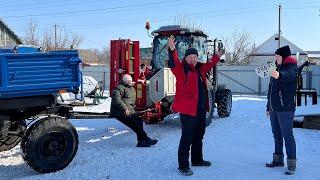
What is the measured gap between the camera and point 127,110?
7.97 metres

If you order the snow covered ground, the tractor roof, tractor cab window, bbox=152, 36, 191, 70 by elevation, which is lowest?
the snow covered ground

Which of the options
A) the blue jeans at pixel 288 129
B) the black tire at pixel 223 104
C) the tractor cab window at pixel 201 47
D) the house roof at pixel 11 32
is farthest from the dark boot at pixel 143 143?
the house roof at pixel 11 32

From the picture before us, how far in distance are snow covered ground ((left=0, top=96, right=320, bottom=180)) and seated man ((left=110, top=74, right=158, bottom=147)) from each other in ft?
0.75

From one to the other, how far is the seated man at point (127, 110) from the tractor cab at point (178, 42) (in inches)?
112

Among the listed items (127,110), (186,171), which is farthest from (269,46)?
(186,171)

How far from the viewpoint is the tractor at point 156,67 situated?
923 cm

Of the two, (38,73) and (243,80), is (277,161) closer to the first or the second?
(38,73)

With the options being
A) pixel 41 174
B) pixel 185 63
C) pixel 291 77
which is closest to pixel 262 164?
pixel 291 77

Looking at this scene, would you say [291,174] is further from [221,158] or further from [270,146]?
[270,146]

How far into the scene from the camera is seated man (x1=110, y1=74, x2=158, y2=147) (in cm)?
802

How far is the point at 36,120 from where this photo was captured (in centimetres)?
622

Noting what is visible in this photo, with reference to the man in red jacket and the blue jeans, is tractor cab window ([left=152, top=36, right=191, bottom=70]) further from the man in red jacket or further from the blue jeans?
the blue jeans

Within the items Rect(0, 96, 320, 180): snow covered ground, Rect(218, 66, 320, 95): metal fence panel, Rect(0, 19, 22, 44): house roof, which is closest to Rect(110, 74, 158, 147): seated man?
Rect(0, 96, 320, 180): snow covered ground

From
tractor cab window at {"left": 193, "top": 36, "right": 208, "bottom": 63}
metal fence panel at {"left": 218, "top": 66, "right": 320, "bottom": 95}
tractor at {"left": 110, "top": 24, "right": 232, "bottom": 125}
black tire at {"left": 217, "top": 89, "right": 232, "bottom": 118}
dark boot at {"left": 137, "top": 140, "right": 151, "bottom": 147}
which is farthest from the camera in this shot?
metal fence panel at {"left": 218, "top": 66, "right": 320, "bottom": 95}
